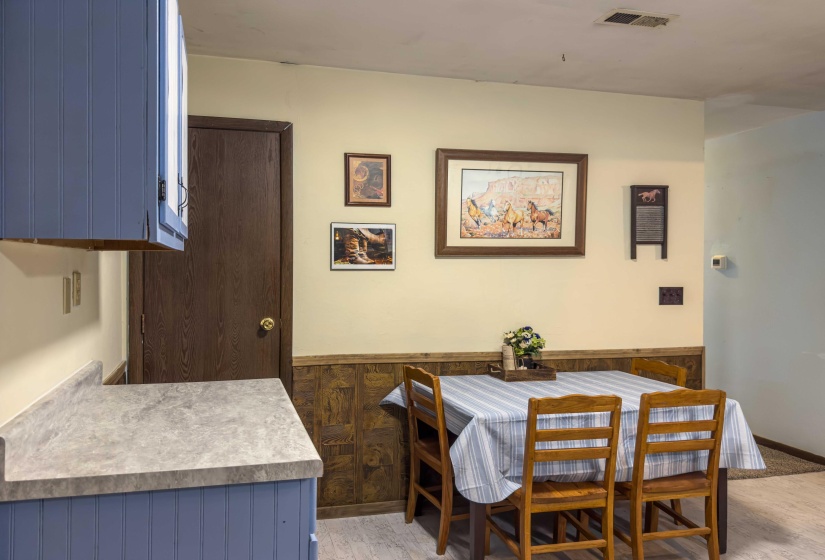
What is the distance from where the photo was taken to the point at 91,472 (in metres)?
1.46

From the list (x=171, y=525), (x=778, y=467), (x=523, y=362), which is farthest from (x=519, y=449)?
(x=778, y=467)

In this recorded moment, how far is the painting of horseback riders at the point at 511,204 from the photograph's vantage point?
3.90 meters

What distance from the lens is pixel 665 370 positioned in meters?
3.70

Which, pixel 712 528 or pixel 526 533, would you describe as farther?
pixel 712 528

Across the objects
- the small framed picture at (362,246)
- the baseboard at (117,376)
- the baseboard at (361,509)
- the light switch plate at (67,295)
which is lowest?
the baseboard at (361,509)

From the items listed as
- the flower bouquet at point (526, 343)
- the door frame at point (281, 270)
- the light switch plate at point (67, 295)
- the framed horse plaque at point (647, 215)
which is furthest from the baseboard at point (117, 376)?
the framed horse plaque at point (647, 215)

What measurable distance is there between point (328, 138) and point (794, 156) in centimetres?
337

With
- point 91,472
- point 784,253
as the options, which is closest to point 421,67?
point 91,472

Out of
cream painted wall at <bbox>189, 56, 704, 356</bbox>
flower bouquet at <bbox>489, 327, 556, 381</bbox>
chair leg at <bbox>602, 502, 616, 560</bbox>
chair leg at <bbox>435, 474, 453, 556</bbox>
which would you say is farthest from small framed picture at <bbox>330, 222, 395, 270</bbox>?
chair leg at <bbox>602, 502, 616, 560</bbox>

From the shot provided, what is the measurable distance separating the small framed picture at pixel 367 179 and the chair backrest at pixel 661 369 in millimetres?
1628

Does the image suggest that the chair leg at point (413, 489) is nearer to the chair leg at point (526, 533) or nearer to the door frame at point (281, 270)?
the door frame at point (281, 270)

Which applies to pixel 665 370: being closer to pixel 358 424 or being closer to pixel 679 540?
pixel 679 540

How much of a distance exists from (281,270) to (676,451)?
2053 millimetres

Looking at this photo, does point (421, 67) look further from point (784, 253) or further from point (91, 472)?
point (784, 253)
